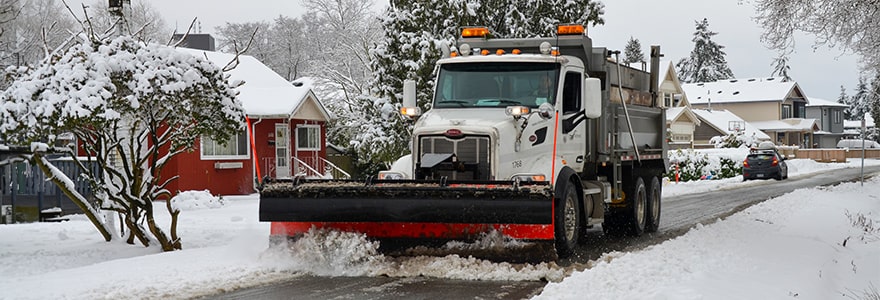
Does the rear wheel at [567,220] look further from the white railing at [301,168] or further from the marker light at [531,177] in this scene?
the white railing at [301,168]

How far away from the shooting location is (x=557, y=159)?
10898 millimetres

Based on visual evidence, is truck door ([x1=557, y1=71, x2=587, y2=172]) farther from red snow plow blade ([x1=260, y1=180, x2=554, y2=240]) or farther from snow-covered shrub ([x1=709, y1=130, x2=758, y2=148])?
snow-covered shrub ([x1=709, y1=130, x2=758, y2=148])

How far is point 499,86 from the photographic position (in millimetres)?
11375

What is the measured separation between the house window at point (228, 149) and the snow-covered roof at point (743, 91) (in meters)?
52.7

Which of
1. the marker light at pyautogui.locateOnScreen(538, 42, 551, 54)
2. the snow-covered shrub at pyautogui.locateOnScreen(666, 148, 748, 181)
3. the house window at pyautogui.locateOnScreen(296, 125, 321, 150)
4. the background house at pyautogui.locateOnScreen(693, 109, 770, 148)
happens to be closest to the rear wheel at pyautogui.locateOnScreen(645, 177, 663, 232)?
the marker light at pyautogui.locateOnScreen(538, 42, 551, 54)

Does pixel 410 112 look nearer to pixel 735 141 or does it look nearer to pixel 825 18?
pixel 825 18

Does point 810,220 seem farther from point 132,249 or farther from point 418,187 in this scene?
point 132,249

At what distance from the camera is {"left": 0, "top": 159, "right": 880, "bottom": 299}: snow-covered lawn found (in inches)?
320

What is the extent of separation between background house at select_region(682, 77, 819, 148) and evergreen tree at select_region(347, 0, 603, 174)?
52.1 metres

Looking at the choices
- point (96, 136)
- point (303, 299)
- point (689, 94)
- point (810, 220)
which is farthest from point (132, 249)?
point (689, 94)

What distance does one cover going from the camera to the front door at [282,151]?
29.6 meters

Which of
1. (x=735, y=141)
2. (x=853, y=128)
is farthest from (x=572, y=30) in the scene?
(x=853, y=128)

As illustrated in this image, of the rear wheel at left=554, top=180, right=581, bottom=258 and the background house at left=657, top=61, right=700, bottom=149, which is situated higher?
the background house at left=657, top=61, right=700, bottom=149

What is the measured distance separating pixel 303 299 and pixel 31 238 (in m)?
9.40
